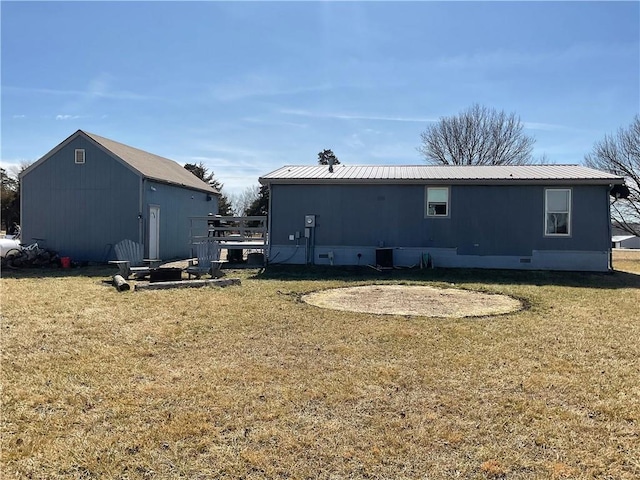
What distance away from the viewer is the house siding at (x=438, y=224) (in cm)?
1147

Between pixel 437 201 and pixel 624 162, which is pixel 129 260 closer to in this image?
pixel 437 201

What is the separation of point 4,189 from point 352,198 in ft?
112

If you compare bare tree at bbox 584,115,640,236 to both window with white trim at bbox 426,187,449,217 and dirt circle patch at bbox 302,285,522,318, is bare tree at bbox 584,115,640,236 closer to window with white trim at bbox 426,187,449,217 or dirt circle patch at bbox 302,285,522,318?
window with white trim at bbox 426,187,449,217

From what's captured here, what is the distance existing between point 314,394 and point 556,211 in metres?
10.5

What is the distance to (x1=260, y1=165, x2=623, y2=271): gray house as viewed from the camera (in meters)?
11.5

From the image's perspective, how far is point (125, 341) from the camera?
185 inches

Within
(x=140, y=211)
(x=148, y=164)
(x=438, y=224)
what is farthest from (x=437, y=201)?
(x=148, y=164)

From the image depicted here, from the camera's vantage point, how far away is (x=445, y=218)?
39.2 feet

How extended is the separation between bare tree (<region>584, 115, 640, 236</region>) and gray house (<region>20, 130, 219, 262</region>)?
2463 cm

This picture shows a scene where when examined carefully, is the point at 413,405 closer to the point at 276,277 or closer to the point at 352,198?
the point at 276,277

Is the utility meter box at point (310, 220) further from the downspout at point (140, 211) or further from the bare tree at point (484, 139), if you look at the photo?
the bare tree at point (484, 139)

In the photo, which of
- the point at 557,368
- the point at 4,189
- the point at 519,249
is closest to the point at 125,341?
the point at 557,368

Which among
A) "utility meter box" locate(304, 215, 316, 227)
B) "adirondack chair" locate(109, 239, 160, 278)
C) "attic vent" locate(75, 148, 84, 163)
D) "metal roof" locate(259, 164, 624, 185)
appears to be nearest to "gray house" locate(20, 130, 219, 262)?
"attic vent" locate(75, 148, 84, 163)

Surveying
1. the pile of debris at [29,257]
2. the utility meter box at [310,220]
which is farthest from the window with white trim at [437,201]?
the pile of debris at [29,257]
